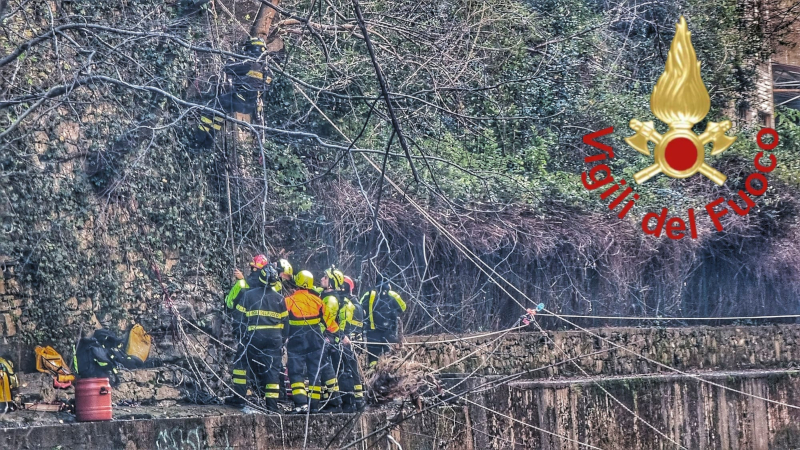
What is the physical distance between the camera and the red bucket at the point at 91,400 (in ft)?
35.4

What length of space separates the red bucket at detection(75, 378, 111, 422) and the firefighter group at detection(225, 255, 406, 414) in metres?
1.75

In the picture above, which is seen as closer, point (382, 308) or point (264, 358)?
point (264, 358)

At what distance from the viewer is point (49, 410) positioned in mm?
11328

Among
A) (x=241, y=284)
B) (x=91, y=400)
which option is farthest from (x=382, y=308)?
(x=91, y=400)

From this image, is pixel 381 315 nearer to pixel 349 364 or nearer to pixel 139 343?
pixel 349 364

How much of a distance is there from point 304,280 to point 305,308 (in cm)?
34

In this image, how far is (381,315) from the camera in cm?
1348

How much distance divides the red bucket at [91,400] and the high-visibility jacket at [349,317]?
2.89m

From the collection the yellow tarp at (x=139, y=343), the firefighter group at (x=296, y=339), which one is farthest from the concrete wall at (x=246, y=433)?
the yellow tarp at (x=139, y=343)

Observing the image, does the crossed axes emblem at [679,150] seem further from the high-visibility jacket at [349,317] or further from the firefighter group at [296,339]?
the high-visibility jacket at [349,317]

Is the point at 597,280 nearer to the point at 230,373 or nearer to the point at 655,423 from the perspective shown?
the point at 655,423

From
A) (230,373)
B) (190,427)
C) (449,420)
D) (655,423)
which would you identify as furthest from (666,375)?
(190,427)

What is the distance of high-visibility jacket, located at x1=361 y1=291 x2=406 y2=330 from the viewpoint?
13453 mm

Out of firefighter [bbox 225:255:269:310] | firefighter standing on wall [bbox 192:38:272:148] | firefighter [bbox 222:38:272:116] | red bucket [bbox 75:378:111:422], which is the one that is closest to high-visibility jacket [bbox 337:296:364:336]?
firefighter [bbox 225:255:269:310]
